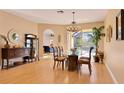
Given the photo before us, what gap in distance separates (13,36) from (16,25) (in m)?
0.66

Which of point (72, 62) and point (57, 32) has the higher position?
point (57, 32)

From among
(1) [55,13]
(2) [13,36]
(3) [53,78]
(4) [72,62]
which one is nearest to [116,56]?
(3) [53,78]

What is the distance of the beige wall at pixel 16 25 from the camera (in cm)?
705

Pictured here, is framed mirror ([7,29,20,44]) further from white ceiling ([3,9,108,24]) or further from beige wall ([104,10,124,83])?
beige wall ([104,10,124,83])

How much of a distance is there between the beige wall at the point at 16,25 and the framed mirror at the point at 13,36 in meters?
0.20

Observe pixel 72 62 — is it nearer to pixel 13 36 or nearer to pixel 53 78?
pixel 53 78

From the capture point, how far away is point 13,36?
7844 millimetres

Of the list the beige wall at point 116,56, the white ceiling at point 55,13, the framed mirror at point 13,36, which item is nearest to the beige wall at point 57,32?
the white ceiling at point 55,13

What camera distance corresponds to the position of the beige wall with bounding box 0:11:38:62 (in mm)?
7055

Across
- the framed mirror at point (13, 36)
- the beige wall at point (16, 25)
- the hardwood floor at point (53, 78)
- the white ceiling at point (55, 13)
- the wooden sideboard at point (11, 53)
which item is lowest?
the hardwood floor at point (53, 78)

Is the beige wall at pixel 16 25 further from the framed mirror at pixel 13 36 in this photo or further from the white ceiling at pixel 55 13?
the white ceiling at pixel 55 13
